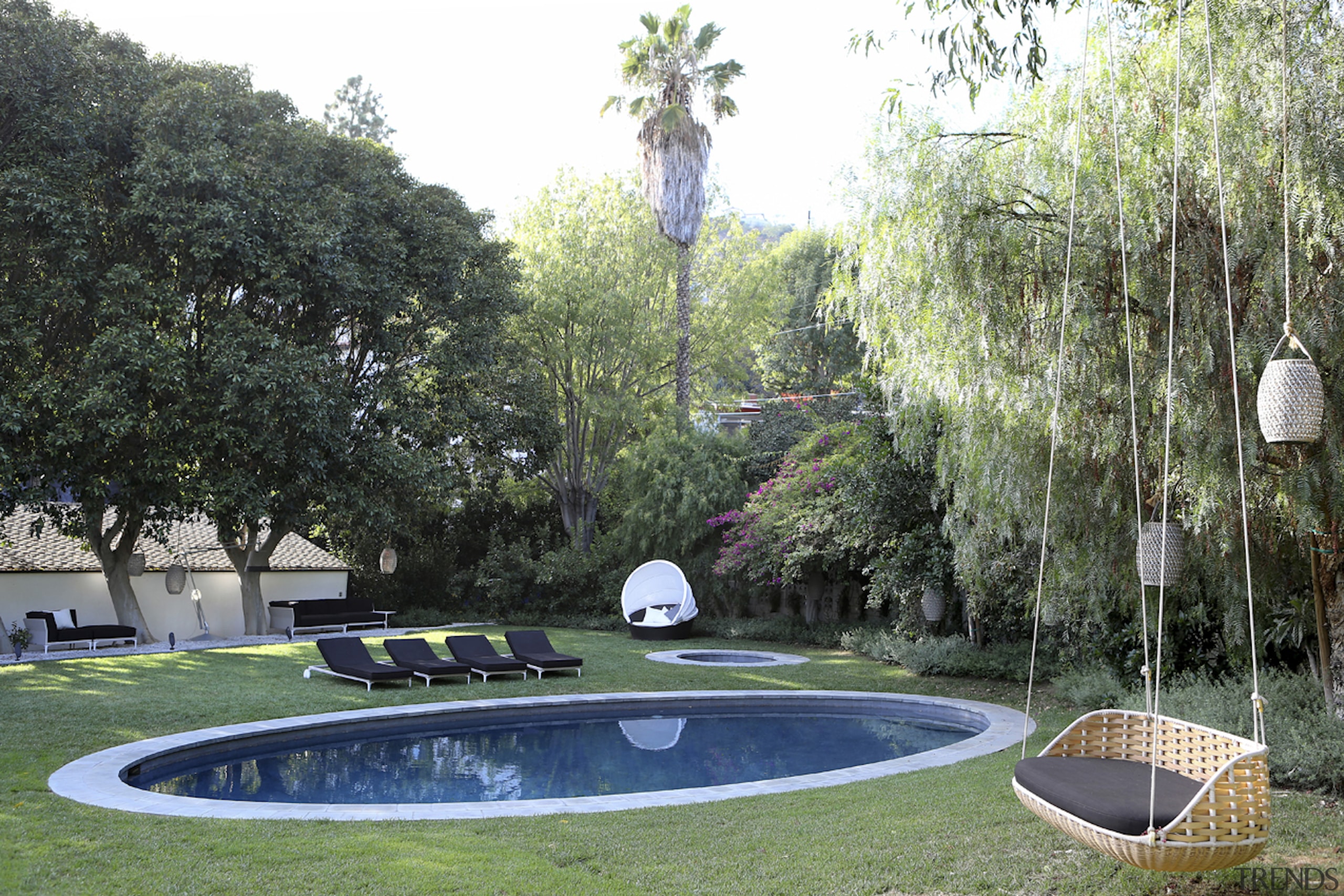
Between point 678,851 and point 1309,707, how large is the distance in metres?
5.51

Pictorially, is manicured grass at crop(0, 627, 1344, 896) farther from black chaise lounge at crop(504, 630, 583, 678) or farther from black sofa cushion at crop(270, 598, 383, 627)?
black sofa cushion at crop(270, 598, 383, 627)

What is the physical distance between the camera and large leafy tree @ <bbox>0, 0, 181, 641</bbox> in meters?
14.8

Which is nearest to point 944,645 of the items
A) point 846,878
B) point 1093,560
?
point 1093,560

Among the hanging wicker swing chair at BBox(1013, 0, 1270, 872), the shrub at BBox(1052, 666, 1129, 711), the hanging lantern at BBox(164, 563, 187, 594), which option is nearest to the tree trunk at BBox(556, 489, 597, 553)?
the hanging lantern at BBox(164, 563, 187, 594)

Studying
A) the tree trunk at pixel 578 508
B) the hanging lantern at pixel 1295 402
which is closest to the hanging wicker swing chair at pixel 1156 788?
the hanging lantern at pixel 1295 402

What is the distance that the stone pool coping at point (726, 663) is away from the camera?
56.8ft

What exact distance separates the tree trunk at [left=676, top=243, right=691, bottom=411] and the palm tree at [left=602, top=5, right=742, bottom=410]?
32 mm

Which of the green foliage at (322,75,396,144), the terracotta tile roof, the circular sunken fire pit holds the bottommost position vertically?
the circular sunken fire pit

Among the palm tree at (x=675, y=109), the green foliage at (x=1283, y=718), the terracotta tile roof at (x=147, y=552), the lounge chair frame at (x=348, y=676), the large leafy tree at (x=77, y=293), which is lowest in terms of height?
the lounge chair frame at (x=348, y=676)

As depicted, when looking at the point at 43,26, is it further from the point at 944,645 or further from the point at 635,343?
the point at 944,645

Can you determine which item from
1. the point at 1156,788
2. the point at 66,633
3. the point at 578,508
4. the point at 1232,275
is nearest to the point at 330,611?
the point at 66,633

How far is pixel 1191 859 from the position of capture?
4.26 meters

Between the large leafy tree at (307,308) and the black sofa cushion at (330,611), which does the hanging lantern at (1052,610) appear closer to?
the large leafy tree at (307,308)

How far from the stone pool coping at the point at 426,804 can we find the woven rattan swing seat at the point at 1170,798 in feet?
3.04
